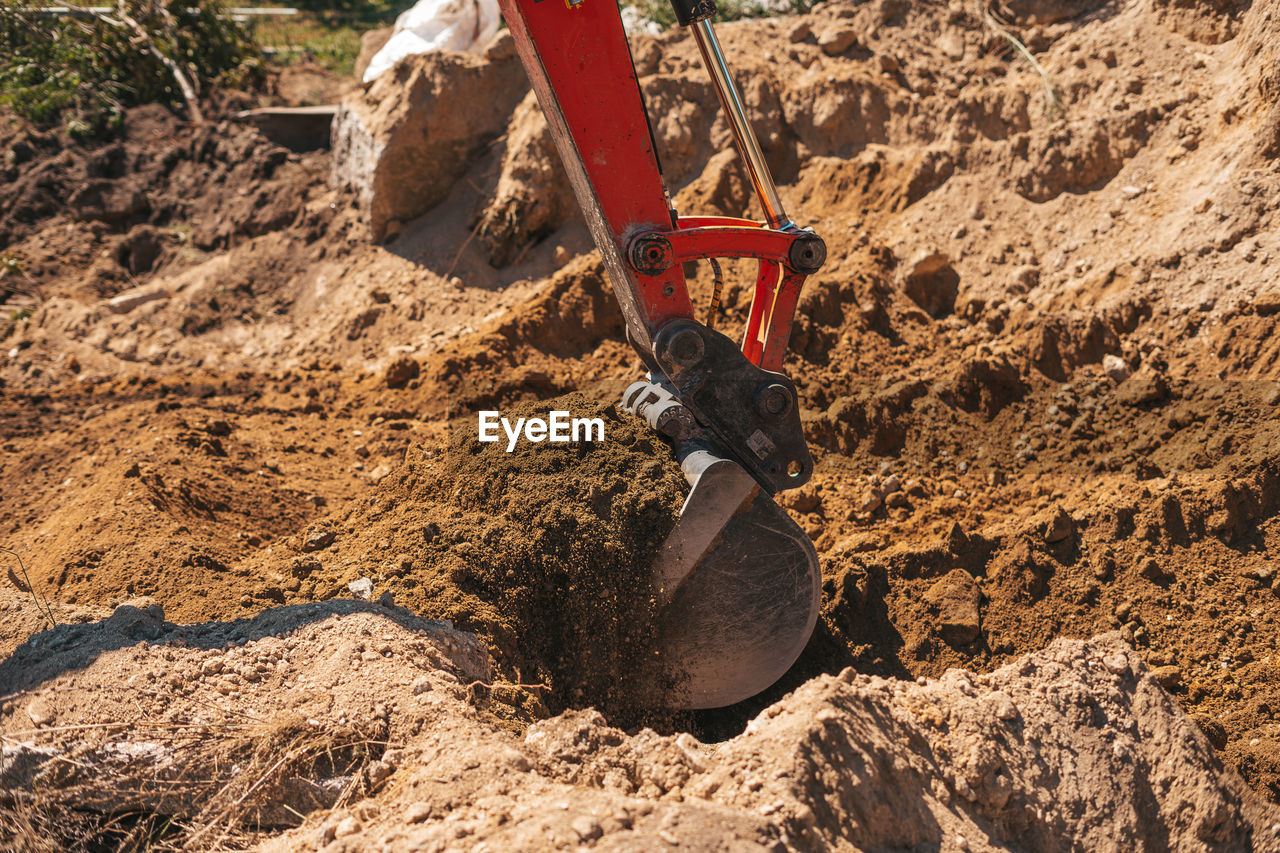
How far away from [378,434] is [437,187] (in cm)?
267

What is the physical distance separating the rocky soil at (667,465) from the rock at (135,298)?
0.16 feet

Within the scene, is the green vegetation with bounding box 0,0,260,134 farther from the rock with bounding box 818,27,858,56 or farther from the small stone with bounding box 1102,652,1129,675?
the small stone with bounding box 1102,652,1129,675

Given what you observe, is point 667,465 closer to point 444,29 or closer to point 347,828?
point 347,828

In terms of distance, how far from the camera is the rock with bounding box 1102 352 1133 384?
15.9 ft

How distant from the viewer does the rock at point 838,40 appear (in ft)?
22.8

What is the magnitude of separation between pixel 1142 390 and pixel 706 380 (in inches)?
96.1

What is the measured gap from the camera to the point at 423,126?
7.22 meters

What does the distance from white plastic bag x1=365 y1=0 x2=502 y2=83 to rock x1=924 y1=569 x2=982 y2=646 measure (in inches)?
231

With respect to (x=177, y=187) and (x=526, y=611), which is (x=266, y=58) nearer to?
(x=177, y=187)

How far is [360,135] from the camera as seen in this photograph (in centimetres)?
741

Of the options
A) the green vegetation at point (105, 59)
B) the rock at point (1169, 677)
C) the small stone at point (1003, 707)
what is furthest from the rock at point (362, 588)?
the green vegetation at point (105, 59)

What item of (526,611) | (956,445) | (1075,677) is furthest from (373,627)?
(956,445)

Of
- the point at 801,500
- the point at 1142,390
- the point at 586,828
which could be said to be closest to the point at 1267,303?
the point at 1142,390

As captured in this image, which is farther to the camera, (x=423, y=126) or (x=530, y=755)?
(x=423, y=126)
